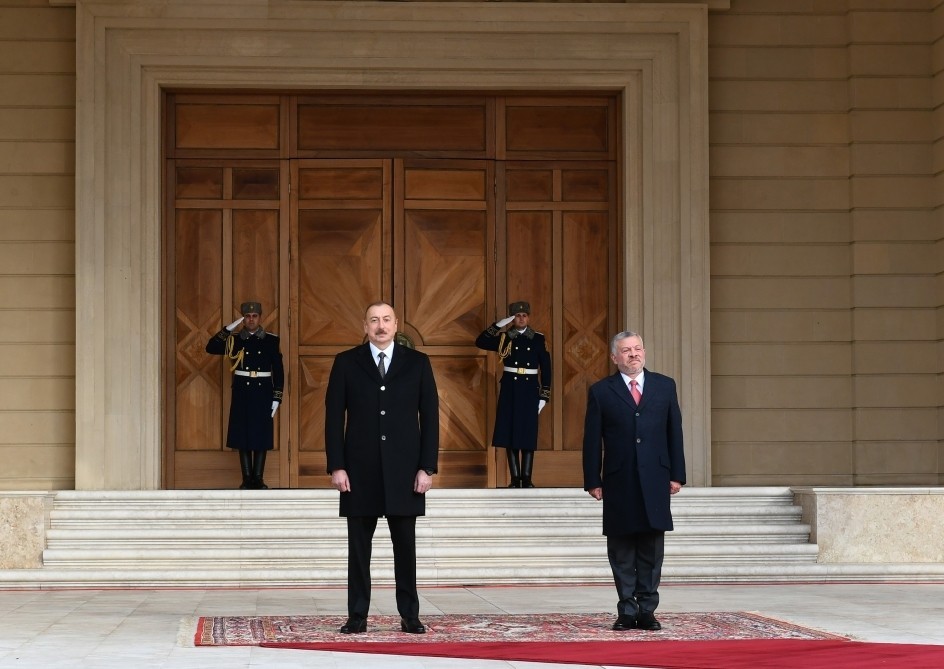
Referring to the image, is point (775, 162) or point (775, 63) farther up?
point (775, 63)

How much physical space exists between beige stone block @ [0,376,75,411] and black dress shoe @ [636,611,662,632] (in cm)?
623

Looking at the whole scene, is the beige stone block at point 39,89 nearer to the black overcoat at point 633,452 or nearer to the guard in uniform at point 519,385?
the guard in uniform at point 519,385

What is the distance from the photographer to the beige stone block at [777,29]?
12031 mm

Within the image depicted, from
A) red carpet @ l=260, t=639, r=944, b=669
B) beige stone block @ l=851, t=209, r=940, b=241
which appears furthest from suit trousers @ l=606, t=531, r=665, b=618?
beige stone block @ l=851, t=209, r=940, b=241

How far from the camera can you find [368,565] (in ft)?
21.8

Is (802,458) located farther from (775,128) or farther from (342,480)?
(342,480)

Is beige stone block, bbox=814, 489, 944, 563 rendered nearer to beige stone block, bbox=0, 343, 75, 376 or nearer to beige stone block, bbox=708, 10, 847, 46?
beige stone block, bbox=708, 10, 847, 46

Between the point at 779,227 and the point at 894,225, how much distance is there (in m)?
0.89

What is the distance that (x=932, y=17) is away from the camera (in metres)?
12.0

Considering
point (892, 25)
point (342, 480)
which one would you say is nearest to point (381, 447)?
point (342, 480)

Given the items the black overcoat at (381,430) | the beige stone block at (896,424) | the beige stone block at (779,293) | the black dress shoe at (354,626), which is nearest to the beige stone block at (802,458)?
the beige stone block at (896,424)

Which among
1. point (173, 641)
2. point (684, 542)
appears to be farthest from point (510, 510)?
point (173, 641)

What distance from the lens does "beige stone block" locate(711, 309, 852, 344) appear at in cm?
1191

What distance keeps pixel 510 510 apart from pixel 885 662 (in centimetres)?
503
